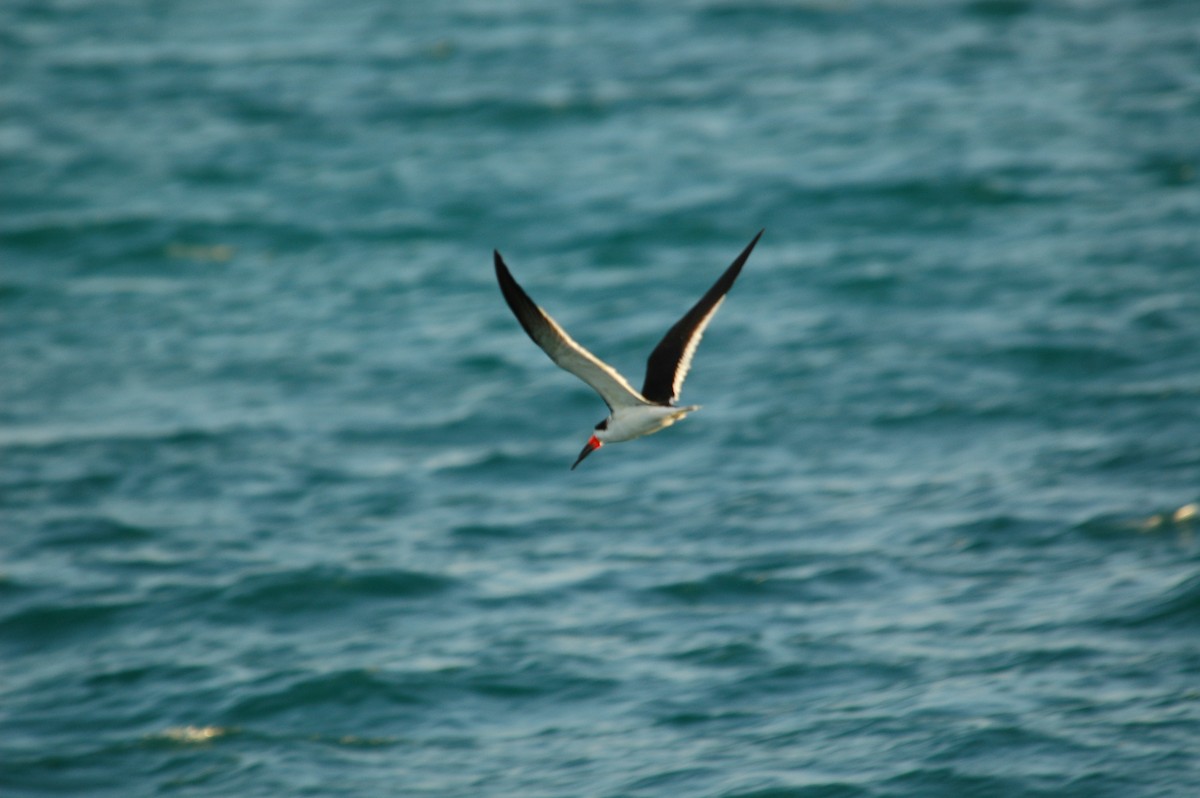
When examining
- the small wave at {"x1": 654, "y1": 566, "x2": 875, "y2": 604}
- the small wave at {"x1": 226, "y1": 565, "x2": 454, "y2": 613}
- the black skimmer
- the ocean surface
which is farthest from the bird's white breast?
the small wave at {"x1": 226, "y1": 565, "x2": 454, "y2": 613}

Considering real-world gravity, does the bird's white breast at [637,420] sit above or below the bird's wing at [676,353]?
below

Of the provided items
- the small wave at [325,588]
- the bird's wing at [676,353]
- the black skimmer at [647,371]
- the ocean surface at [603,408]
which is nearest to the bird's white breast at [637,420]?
the black skimmer at [647,371]

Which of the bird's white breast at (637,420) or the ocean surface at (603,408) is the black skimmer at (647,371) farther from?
the ocean surface at (603,408)

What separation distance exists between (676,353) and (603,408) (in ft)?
26.0

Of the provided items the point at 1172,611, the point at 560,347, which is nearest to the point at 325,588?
the point at 560,347

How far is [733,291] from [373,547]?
7.59 meters

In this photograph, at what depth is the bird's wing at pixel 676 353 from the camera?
9641mm

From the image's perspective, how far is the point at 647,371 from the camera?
964 centimetres

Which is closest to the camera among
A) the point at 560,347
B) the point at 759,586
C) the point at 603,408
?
the point at 560,347

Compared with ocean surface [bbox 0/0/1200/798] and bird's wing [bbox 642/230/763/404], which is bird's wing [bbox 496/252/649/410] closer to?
bird's wing [bbox 642/230/763/404]

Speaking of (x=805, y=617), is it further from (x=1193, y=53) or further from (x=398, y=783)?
(x=1193, y=53)

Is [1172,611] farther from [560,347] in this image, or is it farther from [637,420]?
[560,347]

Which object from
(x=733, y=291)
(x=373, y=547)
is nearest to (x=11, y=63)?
(x=733, y=291)

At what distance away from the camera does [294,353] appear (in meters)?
19.6
